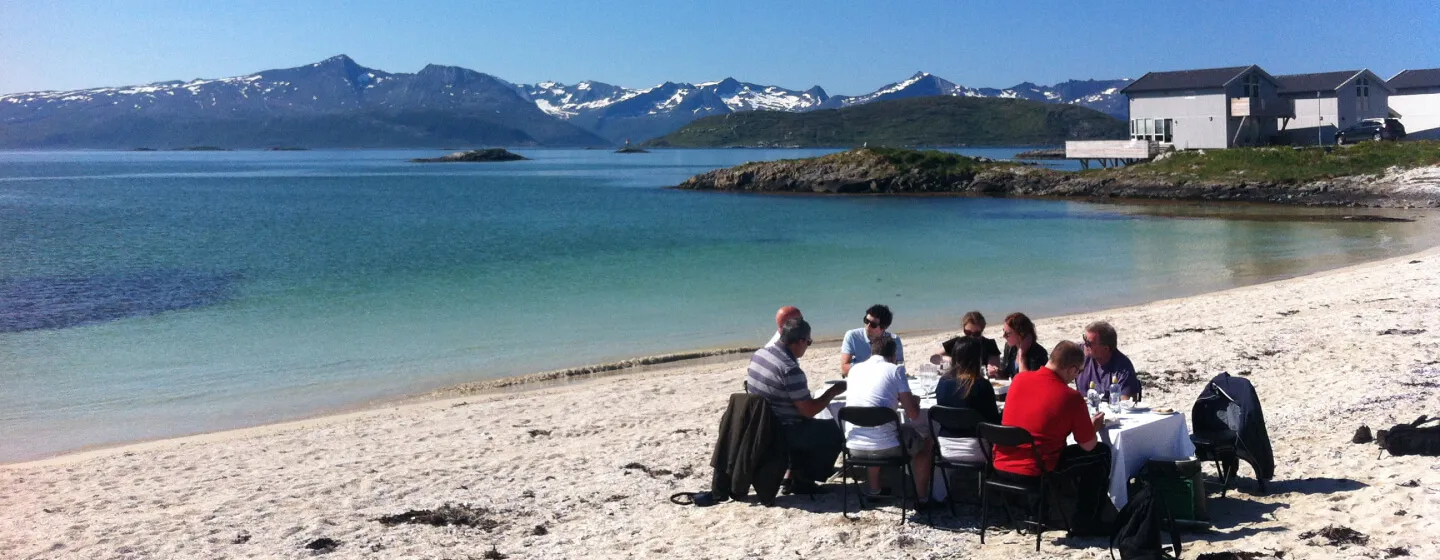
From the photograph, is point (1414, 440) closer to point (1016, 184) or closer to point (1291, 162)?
point (1291, 162)

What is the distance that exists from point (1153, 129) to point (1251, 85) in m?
5.91

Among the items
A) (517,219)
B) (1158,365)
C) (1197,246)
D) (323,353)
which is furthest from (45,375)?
(517,219)

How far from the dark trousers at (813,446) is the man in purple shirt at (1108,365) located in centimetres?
194

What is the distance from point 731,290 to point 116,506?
701 inches

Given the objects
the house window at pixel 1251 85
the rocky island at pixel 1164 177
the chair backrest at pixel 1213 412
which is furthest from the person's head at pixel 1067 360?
the house window at pixel 1251 85

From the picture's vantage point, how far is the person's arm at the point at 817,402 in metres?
7.82

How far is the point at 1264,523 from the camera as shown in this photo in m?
6.95

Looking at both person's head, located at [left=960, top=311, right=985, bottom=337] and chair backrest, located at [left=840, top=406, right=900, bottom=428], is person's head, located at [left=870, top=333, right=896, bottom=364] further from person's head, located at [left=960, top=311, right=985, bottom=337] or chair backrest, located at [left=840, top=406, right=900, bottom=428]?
person's head, located at [left=960, top=311, right=985, bottom=337]

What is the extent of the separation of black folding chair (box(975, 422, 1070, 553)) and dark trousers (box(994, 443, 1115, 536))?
0.04 m

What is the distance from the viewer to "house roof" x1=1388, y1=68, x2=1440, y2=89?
224 ft

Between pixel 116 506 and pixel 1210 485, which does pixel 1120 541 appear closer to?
pixel 1210 485

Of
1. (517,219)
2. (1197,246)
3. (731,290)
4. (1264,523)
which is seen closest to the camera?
(1264,523)

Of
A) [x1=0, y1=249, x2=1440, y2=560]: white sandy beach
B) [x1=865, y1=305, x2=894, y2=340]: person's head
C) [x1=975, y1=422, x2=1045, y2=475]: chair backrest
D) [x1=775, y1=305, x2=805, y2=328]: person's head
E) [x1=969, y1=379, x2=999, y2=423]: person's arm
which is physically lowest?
[x1=0, y1=249, x2=1440, y2=560]: white sandy beach

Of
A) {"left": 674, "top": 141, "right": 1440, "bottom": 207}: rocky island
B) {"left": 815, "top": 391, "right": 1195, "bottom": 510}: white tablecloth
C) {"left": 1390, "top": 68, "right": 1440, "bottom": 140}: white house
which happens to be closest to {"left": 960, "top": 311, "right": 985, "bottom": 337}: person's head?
{"left": 815, "top": 391, "right": 1195, "bottom": 510}: white tablecloth
